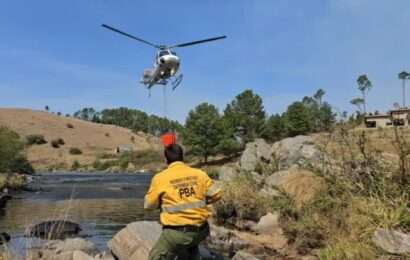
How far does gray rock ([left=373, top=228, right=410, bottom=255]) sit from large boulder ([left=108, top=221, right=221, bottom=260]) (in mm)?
3289

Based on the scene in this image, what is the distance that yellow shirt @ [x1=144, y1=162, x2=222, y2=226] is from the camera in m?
7.45

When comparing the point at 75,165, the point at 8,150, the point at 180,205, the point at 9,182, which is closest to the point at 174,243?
the point at 180,205

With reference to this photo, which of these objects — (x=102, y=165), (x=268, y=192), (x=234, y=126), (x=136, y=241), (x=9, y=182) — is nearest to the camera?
(x=136, y=241)

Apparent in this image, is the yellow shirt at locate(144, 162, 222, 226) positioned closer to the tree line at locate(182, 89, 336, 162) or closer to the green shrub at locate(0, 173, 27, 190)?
the green shrub at locate(0, 173, 27, 190)

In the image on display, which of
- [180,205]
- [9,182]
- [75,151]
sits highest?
[75,151]

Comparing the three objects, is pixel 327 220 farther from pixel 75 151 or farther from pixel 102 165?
pixel 75 151

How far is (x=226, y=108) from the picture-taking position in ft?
372

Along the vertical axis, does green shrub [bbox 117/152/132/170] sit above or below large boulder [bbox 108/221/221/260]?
above

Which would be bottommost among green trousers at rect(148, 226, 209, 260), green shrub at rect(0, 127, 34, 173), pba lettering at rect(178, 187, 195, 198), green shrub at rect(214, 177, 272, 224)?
green shrub at rect(214, 177, 272, 224)

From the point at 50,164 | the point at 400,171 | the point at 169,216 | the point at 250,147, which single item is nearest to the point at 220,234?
the point at 400,171

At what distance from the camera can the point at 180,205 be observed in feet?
24.5

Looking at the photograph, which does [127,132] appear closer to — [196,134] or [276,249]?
[196,134]

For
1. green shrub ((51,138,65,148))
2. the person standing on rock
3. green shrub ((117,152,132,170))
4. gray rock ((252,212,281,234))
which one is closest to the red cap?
the person standing on rock

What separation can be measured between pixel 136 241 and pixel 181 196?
3870 mm
